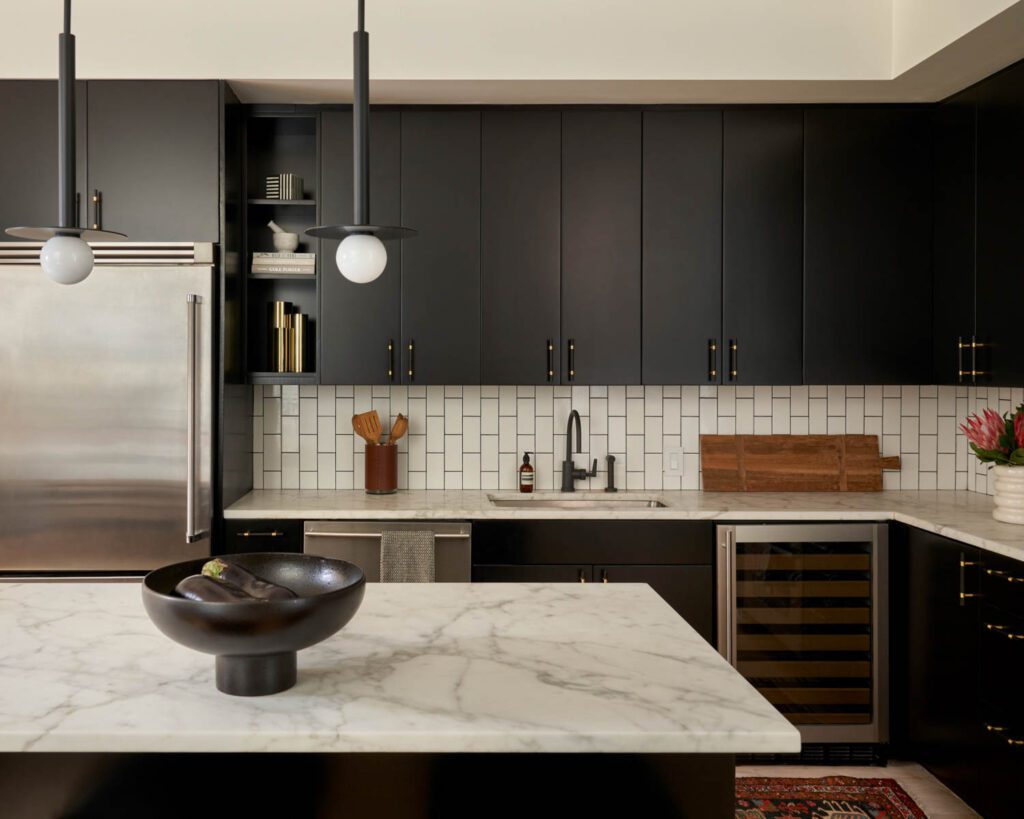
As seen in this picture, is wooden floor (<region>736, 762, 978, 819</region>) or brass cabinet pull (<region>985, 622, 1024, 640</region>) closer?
brass cabinet pull (<region>985, 622, 1024, 640</region>)

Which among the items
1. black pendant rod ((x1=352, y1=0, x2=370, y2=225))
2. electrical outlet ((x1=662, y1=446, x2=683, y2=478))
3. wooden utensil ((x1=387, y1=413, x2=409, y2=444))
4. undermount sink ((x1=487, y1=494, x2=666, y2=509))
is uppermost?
black pendant rod ((x1=352, y1=0, x2=370, y2=225))

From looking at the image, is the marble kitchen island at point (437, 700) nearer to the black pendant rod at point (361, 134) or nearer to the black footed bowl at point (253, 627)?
the black footed bowl at point (253, 627)

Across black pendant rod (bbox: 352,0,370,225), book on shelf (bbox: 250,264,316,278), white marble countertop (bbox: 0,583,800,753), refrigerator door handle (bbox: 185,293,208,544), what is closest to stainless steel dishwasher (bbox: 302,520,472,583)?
refrigerator door handle (bbox: 185,293,208,544)

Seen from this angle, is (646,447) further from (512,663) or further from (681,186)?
(512,663)

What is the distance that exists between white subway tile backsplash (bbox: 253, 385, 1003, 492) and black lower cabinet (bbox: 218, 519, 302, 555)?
1.99 ft

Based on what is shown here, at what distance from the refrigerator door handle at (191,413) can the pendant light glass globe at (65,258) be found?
5.33ft

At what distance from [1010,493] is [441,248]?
2.28 metres

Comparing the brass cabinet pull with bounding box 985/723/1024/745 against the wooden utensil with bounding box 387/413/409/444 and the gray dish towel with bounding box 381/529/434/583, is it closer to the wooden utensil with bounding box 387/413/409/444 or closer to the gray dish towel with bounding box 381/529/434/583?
the gray dish towel with bounding box 381/529/434/583

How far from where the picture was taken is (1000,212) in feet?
10.5

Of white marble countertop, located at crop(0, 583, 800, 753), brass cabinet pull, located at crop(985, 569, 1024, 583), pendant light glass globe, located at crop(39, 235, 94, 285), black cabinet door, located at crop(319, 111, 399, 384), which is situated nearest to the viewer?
white marble countertop, located at crop(0, 583, 800, 753)

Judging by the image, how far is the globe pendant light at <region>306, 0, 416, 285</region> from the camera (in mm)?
1521

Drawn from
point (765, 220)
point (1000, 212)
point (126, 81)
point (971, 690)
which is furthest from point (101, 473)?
point (1000, 212)

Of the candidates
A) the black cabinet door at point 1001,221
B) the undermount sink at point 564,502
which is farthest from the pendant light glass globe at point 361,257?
the black cabinet door at point 1001,221

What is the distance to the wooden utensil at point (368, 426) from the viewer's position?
3861mm
